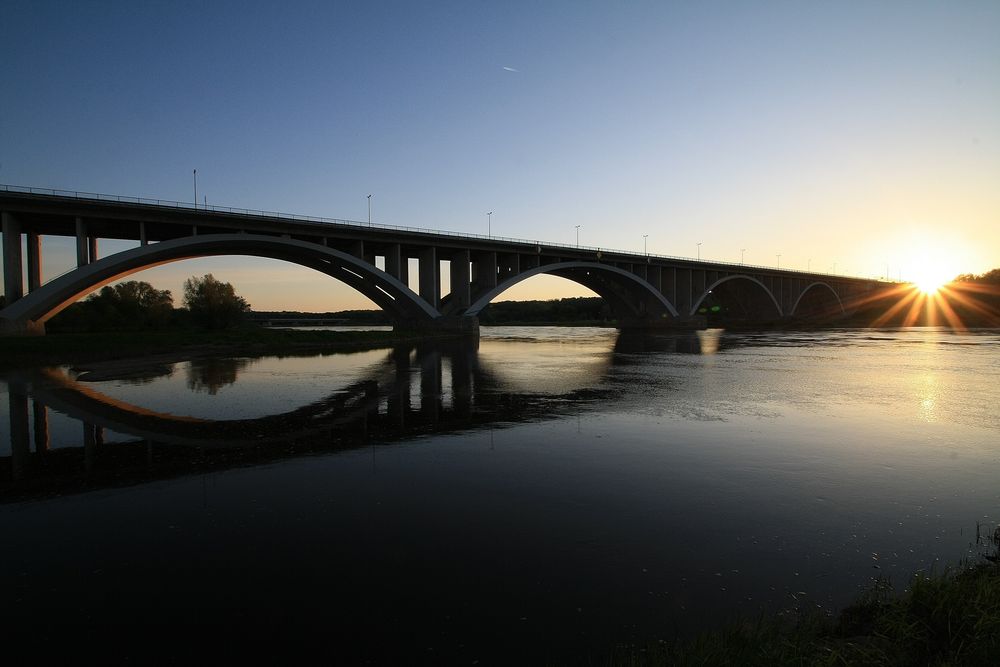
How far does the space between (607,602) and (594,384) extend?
14.3 meters

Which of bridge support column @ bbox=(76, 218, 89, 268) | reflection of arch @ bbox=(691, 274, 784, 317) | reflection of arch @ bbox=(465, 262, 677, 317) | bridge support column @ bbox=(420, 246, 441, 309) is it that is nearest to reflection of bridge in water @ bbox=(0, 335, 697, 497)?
bridge support column @ bbox=(76, 218, 89, 268)

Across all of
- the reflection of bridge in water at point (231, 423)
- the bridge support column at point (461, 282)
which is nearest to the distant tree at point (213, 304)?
the bridge support column at point (461, 282)

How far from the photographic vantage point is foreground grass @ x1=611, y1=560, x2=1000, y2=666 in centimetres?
319

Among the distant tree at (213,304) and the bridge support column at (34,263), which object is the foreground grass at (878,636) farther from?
the distant tree at (213,304)

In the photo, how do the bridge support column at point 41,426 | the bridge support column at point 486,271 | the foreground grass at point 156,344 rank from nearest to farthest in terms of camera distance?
the bridge support column at point 41,426 → the foreground grass at point 156,344 → the bridge support column at point 486,271

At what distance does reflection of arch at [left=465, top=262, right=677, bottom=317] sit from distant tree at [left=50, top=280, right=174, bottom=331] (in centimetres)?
4196

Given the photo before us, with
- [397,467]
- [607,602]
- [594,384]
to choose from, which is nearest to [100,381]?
[397,467]

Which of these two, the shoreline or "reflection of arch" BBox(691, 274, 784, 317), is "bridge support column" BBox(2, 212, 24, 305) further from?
"reflection of arch" BBox(691, 274, 784, 317)

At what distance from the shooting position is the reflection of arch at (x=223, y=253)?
34.2 meters

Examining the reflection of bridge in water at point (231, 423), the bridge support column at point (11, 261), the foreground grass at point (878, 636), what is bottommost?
the reflection of bridge in water at point (231, 423)

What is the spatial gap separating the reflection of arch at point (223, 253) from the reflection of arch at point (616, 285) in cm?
1487

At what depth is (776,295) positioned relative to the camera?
106m

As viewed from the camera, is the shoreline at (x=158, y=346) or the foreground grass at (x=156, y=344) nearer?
the shoreline at (x=158, y=346)

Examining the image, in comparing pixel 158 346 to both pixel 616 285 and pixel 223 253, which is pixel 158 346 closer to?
pixel 223 253
